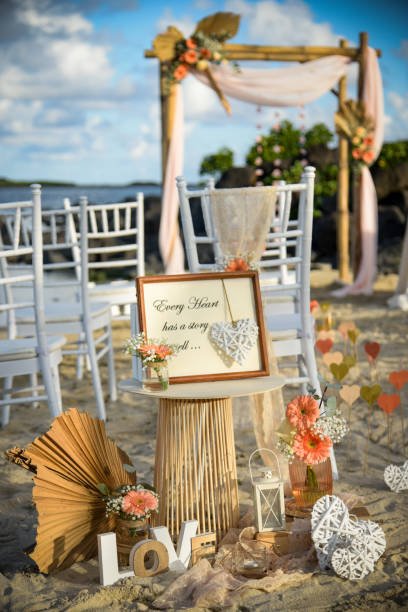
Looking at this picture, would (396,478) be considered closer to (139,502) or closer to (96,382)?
(139,502)

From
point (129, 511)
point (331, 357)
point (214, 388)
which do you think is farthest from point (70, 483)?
point (331, 357)

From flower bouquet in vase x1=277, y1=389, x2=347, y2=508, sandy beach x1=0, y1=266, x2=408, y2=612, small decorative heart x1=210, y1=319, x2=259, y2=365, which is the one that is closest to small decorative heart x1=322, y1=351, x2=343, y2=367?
sandy beach x1=0, y1=266, x2=408, y2=612

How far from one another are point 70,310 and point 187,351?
137 centimetres

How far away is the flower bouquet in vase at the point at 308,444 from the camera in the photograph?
5.87 feet

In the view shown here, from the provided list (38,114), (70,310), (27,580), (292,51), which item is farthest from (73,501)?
(38,114)

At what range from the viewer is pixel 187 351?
1.74 m

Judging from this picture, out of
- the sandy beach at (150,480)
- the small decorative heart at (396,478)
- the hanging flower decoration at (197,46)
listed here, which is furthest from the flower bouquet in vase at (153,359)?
the hanging flower decoration at (197,46)

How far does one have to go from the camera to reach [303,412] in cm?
182

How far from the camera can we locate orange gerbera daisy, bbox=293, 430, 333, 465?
1782mm

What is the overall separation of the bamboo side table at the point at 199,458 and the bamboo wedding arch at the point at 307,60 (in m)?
4.65

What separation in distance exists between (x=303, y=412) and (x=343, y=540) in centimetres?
36

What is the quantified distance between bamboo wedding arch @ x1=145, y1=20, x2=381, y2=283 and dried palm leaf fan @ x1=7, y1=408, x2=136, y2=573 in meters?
4.63

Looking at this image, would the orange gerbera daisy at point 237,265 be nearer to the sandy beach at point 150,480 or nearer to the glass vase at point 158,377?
the glass vase at point 158,377

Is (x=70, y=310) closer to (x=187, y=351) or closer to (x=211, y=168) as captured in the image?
(x=187, y=351)
